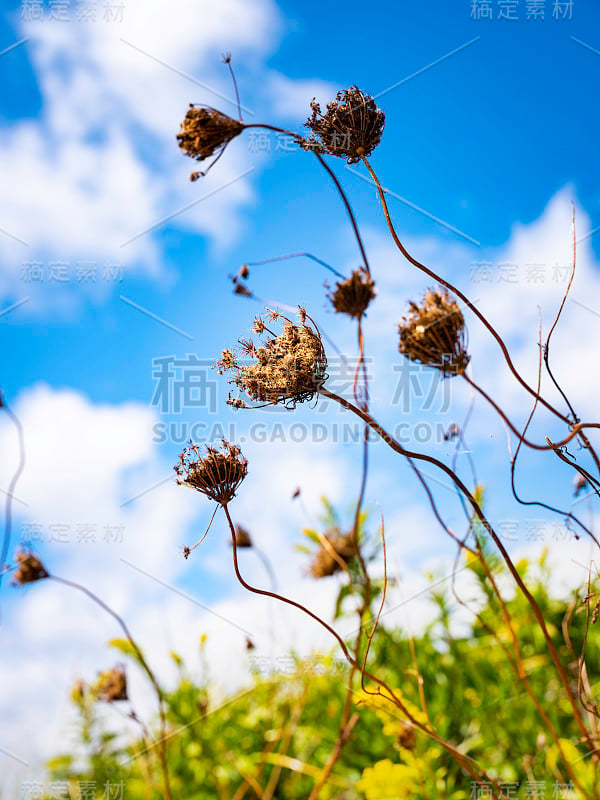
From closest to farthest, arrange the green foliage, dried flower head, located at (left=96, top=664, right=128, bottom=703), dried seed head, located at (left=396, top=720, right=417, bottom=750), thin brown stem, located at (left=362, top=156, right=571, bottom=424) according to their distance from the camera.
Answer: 1. thin brown stem, located at (left=362, top=156, right=571, bottom=424)
2. dried seed head, located at (left=396, top=720, right=417, bottom=750)
3. dried flower head, located at (left=96, top=664, right=128, bottom=703)
4. the green foliage

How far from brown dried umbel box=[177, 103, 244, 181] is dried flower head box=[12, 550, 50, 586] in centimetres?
94

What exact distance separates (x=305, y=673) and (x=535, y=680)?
2.65 feet

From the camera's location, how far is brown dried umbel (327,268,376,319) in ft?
4.83

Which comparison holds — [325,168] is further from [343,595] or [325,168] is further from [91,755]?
[91,755]

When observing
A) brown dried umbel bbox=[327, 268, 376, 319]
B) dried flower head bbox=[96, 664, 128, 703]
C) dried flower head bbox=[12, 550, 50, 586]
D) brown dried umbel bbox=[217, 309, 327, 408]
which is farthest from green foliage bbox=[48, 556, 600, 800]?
brown dried umbel bbox=[217, 309, 327, 408]

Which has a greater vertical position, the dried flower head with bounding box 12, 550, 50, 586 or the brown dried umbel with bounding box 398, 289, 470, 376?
the brown dried umbel with bounding box 398, 289, 470, 376

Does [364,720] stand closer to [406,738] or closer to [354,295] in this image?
[406,738]

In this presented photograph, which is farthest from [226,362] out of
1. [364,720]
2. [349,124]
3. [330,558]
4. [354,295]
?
[364,720]

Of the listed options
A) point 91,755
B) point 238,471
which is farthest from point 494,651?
point 238,471

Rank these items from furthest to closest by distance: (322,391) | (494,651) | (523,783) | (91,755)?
(91,755)
(494,651)
(523,783)
(322,391)

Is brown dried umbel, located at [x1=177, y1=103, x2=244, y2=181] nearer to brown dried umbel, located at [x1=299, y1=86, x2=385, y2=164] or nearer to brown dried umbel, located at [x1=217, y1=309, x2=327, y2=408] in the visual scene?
brown dried umbel, located at [x1=299, y1=86, x2=385, y2=164]

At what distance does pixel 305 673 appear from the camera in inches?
82.7

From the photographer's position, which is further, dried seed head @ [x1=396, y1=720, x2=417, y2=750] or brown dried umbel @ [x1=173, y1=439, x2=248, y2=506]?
dried seed head @ [x1=396, y1=720, x2=417, y2=750]

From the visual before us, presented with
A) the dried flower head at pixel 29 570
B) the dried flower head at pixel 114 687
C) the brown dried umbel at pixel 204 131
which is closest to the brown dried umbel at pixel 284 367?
the brown dried umbel at pixel 204 131
